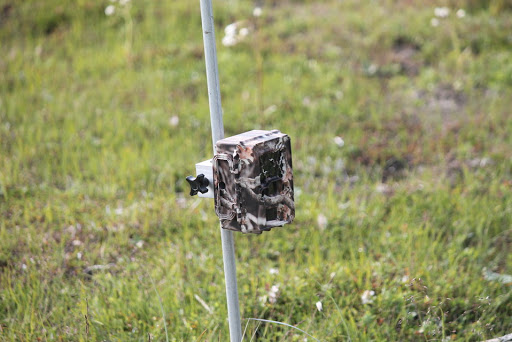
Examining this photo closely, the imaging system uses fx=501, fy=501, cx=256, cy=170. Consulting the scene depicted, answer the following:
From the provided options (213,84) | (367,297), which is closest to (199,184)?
(213,84)

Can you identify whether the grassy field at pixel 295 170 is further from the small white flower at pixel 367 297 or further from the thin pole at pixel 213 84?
the thin pole at pixel 213 84

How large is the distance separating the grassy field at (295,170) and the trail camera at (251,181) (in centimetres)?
55

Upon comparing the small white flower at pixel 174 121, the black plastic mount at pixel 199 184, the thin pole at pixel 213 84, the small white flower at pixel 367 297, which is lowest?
the small white flower at pixel 367 297

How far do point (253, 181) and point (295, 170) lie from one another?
2.56m

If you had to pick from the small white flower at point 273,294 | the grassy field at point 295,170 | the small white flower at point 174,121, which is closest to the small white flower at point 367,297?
the grassy field at point 295,170

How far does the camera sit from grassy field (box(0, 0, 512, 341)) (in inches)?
93.4

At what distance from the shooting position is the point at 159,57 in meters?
6.04

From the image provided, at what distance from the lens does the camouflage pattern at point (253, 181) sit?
1.50 m

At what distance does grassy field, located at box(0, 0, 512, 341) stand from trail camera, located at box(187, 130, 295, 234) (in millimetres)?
546

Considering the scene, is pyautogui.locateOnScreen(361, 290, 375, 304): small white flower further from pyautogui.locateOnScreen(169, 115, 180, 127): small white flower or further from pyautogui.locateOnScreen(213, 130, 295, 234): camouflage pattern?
pyautogui.locateOnScreen(169, 115, 180, 127): small white flower

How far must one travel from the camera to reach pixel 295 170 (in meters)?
4.06

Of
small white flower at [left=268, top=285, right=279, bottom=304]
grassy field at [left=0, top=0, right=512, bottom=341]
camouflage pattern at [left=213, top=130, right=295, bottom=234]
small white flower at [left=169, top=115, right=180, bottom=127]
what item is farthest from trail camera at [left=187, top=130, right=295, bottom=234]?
small white flower at [left=169, top=115, right=180, bottom=127]

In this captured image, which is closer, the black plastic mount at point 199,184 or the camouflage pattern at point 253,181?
the camouflage pattern at point 253,181

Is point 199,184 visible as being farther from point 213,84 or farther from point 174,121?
point 174,121
